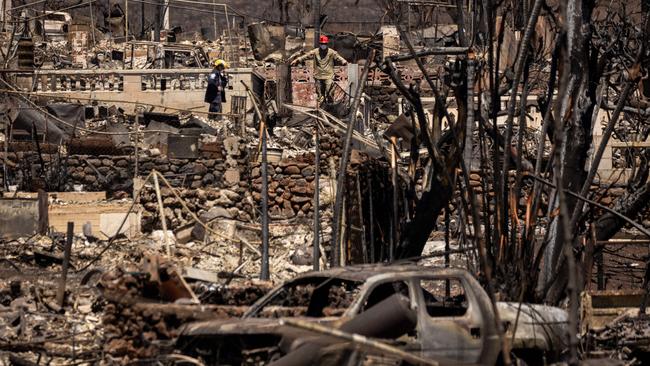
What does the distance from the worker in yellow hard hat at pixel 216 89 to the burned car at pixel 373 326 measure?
2146 cm

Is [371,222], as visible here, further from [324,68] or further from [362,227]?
[324,68]

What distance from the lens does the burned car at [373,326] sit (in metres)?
9.59

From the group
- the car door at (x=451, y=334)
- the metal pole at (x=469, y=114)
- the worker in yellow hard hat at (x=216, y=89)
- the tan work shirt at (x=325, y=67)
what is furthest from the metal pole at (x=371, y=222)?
the tan work shirt at (x=325, y=67)

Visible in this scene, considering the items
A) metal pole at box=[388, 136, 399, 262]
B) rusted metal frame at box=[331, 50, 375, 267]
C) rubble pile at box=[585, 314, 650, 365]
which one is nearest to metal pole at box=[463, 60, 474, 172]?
rusted metal frame at box=[331, 50, 375, 267]

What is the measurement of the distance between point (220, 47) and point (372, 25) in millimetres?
11695

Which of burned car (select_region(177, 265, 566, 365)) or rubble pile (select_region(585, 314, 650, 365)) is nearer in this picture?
burned car (select_region(177, 265, 566, 365))

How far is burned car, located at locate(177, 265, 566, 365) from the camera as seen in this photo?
31.4 feet

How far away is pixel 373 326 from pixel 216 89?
23785 mm

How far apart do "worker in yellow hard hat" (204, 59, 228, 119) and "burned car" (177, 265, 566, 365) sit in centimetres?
2146

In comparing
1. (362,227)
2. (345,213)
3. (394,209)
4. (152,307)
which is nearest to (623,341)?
(152,307)

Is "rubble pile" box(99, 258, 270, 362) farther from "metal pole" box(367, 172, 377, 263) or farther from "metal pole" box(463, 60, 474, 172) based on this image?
"metal pole" box(367, 172, 377, 263)

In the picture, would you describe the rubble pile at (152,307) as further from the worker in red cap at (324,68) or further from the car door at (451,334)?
the worker in red cap at (324,68)

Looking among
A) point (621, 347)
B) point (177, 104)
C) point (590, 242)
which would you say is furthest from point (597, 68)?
point (177, 104)

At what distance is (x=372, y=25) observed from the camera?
58.0 m
